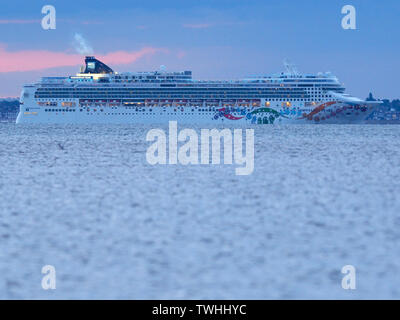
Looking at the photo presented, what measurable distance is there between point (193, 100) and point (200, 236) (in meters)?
115

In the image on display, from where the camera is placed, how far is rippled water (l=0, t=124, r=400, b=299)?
1375 centimetres

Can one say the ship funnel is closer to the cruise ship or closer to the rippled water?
the cruise ship

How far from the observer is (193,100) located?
13262 cm

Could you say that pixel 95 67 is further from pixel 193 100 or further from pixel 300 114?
pixel 300 114

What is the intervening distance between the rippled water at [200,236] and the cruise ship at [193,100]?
98592mm

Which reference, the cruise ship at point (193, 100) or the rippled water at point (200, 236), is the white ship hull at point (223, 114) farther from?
the rippled water at point (200, 236)

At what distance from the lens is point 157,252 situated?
640 inches

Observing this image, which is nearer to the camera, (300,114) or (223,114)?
(223,114)

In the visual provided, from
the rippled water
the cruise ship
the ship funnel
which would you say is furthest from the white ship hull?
the rippled water

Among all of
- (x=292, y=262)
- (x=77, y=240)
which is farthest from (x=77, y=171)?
(x=292, y=262)

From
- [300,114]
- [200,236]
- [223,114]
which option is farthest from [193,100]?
[200,236]

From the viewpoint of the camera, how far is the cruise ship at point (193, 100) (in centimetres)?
13088

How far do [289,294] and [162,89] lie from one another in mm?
120770

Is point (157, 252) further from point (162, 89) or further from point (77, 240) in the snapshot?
point (162, 89)
